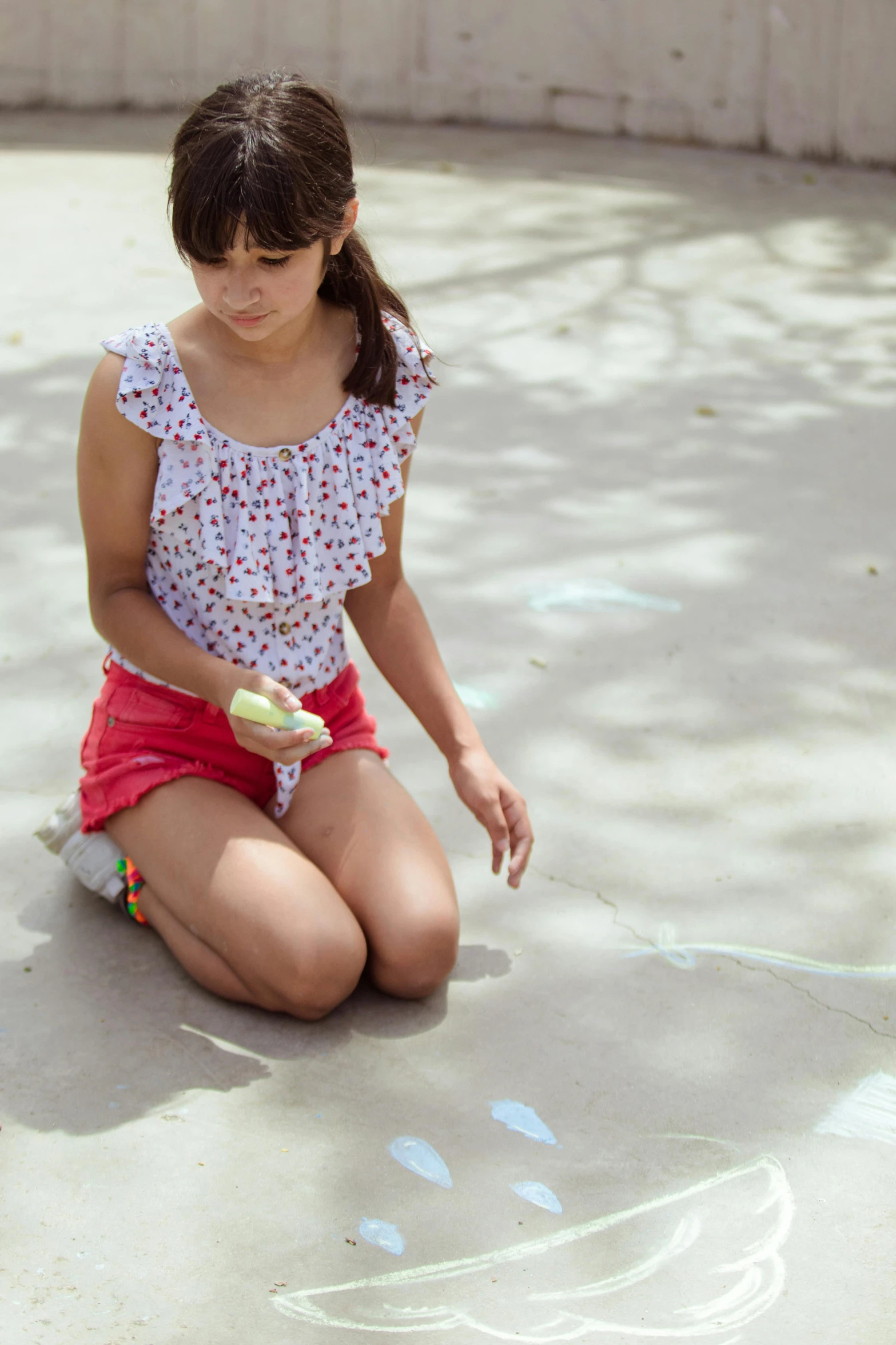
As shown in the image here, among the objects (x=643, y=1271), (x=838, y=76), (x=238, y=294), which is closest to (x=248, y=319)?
(x=238, y=294)

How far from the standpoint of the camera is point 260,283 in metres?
1.71

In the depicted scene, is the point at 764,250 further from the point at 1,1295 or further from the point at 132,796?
the point at 1,1295

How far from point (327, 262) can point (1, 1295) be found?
3.92 ft

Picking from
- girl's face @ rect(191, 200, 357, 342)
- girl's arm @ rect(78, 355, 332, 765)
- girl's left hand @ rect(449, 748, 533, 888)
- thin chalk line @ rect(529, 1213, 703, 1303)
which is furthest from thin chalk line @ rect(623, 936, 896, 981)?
girl's face @ rect(191, 200, 357, 342)

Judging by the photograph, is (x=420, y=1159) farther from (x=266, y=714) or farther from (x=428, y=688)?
(x=428, y=688)

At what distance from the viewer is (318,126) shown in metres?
1.71

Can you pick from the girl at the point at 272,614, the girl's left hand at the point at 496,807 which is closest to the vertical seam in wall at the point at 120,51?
the girl at the point at 272,614

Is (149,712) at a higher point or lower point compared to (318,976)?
higher

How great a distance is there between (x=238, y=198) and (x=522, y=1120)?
1056 millimetres

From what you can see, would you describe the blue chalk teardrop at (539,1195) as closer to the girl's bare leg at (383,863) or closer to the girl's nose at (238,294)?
the girl's bare leg at (383,863)

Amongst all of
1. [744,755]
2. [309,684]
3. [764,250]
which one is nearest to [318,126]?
[309,684]

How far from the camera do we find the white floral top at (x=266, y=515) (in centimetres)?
185

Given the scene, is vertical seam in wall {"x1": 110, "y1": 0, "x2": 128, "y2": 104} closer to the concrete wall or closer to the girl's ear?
the concrete wall

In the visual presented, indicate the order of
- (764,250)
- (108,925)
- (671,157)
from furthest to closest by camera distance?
(671,157), (764,250), (108,925)
